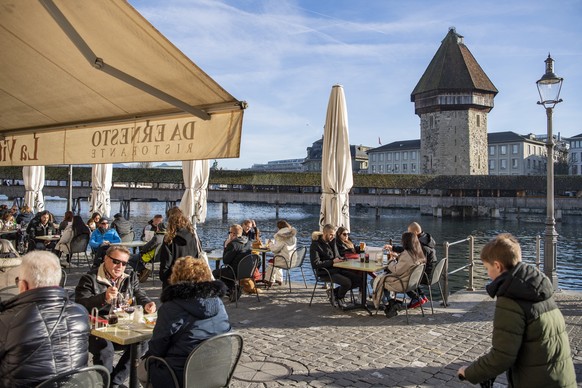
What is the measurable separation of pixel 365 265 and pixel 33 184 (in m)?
11.7

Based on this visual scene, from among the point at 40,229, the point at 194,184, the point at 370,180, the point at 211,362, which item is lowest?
the point at 211,362

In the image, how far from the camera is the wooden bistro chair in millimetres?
3008

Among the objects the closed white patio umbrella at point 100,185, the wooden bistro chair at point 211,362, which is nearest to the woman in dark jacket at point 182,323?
the wooden bistro chair at point 211,362

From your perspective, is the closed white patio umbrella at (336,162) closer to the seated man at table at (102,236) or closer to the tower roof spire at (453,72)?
the seated man at table at (102,236)

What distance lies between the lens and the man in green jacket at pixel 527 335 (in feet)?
8.07

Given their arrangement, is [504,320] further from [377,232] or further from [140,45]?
[377,232]

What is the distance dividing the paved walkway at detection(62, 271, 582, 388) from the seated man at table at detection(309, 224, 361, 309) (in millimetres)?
330

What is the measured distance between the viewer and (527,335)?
8.16 ft

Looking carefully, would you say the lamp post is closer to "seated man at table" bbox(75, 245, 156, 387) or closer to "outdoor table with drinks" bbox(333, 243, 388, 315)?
"outdoor table with drinks" bbox(333, 243, 388, 315)

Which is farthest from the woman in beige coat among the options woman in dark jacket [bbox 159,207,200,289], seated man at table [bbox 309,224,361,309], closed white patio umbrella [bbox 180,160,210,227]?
closed white patio umbrella [bbox 180,160,210,227]

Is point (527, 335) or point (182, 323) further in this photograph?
point (182, 323)

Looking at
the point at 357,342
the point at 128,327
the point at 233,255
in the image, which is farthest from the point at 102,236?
the point at 128,327

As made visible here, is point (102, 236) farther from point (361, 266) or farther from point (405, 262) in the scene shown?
point (405, 262)

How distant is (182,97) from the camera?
3.45 m
